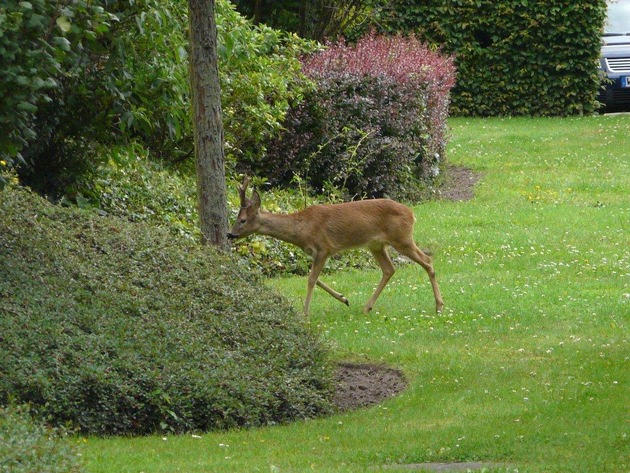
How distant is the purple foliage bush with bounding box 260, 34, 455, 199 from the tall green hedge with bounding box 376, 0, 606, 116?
26.5 feet

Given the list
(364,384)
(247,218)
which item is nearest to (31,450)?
(364,384)

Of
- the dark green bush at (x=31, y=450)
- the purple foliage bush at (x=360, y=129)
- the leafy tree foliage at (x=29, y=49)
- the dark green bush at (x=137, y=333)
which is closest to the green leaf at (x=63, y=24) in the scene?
the leafy tree foliage at (x=29, y=49)

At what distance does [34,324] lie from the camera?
803 cm

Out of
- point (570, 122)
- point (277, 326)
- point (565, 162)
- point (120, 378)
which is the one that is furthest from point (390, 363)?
point (570, 122)

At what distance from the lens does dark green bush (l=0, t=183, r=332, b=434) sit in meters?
7.73

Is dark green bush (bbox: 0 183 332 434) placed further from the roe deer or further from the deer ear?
the roe deer

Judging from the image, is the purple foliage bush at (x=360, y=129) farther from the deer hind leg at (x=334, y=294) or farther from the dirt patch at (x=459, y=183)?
the deer hind leg at (x=334, y=294)

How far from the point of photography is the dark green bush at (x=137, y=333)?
25.3ft

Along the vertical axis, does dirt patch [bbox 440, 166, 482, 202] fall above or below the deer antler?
below

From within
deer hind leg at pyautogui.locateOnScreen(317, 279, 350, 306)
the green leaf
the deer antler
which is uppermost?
the green leaf

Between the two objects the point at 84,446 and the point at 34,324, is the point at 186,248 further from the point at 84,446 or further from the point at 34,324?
the point at 84,446

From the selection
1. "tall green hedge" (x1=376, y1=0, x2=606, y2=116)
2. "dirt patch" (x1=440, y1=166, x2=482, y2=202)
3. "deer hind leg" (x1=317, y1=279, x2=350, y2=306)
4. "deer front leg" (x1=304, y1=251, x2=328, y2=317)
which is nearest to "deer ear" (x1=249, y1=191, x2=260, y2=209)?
"deer front leg" (x1=304, y1=251, x2=328, y2=317)

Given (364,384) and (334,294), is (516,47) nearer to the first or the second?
(334,294)

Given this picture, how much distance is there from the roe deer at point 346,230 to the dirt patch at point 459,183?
728 cm
